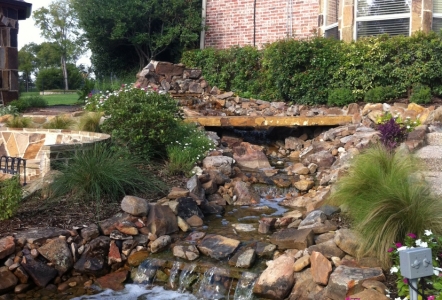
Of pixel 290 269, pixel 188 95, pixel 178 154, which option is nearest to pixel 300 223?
pixel 290 269

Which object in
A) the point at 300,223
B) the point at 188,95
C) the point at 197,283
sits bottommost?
the point at 197,283

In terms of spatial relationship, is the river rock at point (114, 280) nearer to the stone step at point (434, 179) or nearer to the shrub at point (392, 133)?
the stone step at point (434, 179)

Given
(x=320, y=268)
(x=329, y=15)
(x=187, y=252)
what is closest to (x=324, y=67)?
(x=329, y=15)

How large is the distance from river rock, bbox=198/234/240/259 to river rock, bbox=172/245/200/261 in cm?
9

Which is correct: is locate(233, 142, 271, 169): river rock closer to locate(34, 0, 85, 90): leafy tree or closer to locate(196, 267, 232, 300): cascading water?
locate(196, 267, 232, 300): cascading water

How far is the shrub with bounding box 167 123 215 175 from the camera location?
8.77 metres

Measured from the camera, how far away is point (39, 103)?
1566 cm

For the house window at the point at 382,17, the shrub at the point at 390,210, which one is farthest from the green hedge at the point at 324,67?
the shrub at the point at 390,210

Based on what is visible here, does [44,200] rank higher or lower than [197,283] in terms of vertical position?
higher

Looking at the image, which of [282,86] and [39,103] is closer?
[282,86]

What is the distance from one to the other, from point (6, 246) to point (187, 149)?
394 cm

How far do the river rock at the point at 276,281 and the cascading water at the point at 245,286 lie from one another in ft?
0.25

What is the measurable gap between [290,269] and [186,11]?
521 inches

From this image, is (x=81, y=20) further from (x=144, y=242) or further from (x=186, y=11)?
(x=144, y=242)
